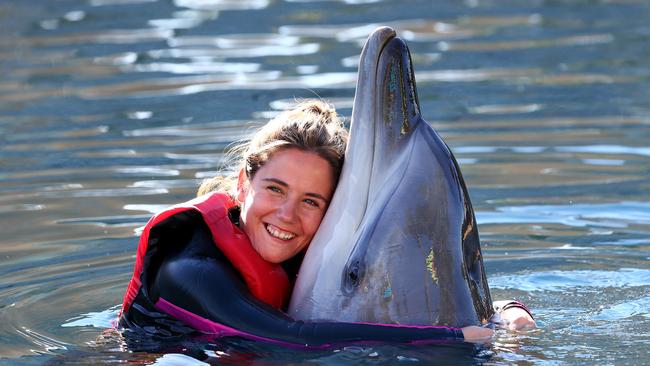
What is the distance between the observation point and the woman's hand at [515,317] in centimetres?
598

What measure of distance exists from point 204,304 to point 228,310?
12 cm

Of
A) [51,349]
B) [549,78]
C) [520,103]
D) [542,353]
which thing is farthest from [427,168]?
[549,78]

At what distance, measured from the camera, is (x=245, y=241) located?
6.06m

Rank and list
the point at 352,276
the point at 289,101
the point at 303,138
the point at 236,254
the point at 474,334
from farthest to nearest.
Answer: the point at 289,101
the point at 303,138
the point at 236,254
the point at 352,276
the point at 474,334

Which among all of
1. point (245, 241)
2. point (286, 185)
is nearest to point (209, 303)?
point (245, 241)

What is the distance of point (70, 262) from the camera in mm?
8086

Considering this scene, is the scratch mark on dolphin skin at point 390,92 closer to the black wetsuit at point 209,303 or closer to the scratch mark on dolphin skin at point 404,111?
the scratch mark on dolphin skin at point 404,111

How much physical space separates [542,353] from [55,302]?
9.30ft

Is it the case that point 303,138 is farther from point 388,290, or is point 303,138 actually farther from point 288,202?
point 388,290

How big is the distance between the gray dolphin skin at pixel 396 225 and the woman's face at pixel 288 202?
0.16 meters

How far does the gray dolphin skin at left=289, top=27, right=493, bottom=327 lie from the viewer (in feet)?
18.6

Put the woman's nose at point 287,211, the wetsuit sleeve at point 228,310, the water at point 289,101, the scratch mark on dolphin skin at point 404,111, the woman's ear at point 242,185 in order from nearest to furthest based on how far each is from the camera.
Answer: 1. the wetsuit sleeve at point 228,310
2. the scratch mark on dolphin skin at point 404,111
3. the woman's nose at point 287,211
4. the woman's ear at point 242,185
5. the water at point 289,101

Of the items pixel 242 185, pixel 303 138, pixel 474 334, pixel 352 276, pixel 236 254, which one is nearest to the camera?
pixel 474 334

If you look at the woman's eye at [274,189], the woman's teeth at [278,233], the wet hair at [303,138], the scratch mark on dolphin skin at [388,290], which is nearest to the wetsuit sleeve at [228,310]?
the scratch mark on dolphin skin at [388,290]
